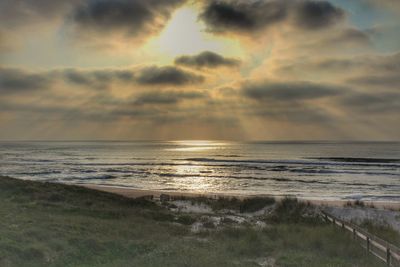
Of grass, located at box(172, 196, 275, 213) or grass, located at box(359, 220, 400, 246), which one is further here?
grass, located at box(172, 196, 275, 213)

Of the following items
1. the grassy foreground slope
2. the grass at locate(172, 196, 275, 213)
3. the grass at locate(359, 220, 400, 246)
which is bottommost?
the grass at locate(172, 196, 275, 213)

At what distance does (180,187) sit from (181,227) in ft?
104

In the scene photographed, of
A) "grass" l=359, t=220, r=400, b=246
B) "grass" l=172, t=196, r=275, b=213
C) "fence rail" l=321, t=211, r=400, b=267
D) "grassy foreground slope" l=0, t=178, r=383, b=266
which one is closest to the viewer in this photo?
"fence rail" l=321, t=211, r=400, b=267

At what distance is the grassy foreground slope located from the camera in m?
13.3

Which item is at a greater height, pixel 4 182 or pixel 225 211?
pixel 4 182

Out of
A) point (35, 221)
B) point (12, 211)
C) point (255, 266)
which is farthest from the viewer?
point (12, 211)

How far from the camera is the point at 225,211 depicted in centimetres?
2994

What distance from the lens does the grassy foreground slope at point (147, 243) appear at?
1331 cm

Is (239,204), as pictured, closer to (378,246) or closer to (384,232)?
(384,232)

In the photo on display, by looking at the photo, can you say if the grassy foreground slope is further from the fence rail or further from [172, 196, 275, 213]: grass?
[172, 196, 275, 213]: grass

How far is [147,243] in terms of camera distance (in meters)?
15.8

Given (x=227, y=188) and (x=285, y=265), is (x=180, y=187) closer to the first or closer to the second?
(x=227, y=188)

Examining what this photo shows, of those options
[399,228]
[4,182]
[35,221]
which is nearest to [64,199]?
[4,182]

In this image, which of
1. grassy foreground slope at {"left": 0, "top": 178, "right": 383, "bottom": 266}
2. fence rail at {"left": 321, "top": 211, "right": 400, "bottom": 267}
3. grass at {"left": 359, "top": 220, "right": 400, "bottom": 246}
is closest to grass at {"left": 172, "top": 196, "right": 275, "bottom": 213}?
grassy foreground slope at {"left": 0, "top": 178, "right": 383, "bottom": 266}
